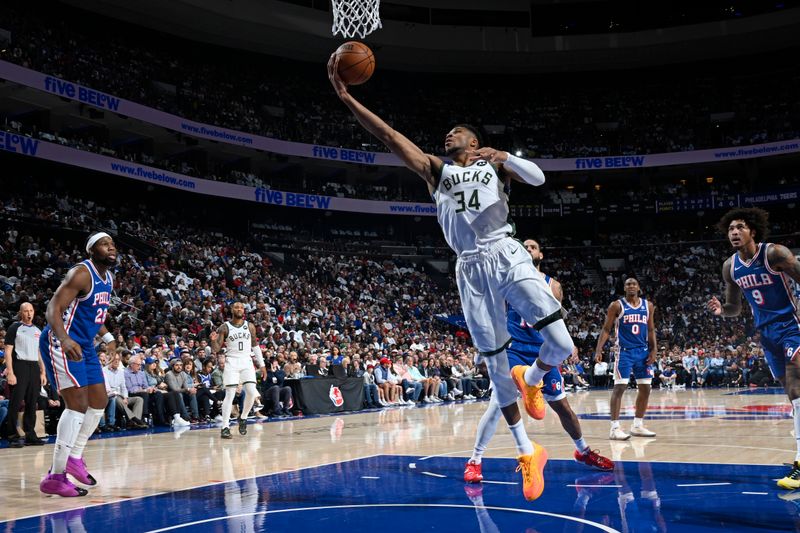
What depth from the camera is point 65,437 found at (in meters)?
5.71

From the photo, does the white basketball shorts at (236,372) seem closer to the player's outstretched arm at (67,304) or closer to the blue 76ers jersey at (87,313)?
the blue 76ers jersey at (87,313)

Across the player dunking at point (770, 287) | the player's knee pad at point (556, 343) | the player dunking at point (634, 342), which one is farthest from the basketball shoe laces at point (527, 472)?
the player dunking at point (634, 342)

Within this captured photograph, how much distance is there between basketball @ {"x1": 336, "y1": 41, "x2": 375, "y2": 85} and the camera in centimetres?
497

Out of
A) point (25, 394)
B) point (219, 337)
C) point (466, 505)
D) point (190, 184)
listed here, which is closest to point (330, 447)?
point (219, 337)

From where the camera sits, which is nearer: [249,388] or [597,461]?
[597,461]

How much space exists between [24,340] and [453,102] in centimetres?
3135

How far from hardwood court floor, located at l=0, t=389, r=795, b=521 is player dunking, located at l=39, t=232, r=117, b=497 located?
1.12 ft

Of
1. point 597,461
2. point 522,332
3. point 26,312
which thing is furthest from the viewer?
point 26,312

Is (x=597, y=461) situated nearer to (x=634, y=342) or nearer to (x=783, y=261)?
(x=783, y=261)

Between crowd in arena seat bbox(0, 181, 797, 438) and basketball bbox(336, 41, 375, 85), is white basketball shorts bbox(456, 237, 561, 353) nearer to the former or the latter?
basketball bbox(336, 41, 375, 85)

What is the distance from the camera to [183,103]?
97.2 feet

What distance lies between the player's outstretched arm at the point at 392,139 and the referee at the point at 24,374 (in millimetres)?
6395

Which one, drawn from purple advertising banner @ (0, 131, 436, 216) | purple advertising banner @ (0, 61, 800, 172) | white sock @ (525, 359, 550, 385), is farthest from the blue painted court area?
purple advertising banner @ (0, 61, 800, 172)

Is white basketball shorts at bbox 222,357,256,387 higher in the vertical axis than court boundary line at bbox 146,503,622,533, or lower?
higher
